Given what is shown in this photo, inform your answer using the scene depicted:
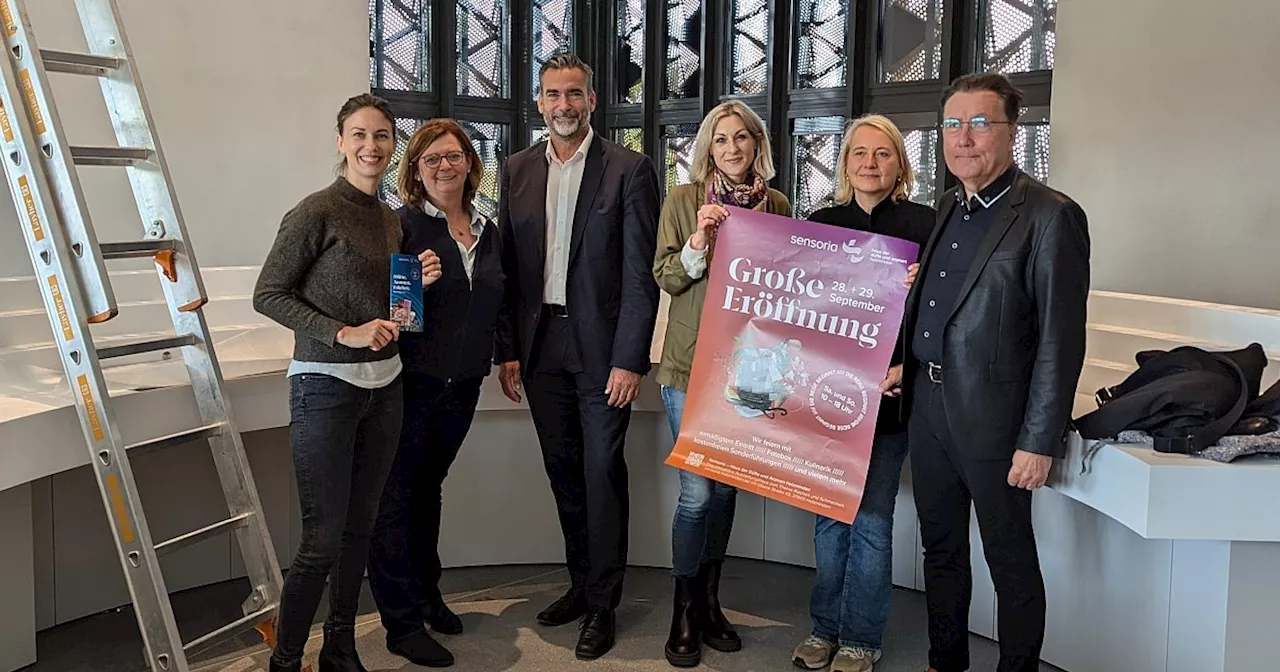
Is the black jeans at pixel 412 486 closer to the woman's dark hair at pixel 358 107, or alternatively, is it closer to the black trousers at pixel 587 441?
the black trousers at pixel 587 441

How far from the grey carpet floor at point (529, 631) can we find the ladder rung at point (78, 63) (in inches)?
62.1

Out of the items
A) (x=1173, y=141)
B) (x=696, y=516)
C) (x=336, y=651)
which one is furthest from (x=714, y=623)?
(x=1173, y=141)

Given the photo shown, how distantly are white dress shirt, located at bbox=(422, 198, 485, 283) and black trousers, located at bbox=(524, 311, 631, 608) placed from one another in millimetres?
258

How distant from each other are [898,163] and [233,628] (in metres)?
2.01

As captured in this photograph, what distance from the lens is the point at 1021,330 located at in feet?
8.21

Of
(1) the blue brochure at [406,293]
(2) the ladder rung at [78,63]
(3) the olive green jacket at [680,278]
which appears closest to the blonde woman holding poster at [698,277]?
(3) the olive green jacket at [680,278]

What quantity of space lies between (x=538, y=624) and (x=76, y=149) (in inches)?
72.2

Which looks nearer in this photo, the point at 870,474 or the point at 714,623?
the point at 870,474

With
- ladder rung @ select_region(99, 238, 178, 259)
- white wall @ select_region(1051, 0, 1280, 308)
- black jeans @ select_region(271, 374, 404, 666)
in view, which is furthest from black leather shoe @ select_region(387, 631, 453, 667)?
white wall @ select_region(1051, 0, 1280, 308)

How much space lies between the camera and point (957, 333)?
Result: 101 inches

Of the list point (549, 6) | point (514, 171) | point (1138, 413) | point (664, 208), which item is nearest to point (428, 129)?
point (514, 171)

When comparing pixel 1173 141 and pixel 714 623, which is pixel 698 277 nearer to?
pixel 714 623

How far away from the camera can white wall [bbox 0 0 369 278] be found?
12.4 feet

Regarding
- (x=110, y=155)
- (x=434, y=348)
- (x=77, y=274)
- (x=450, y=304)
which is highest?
(x=110, y=155)
